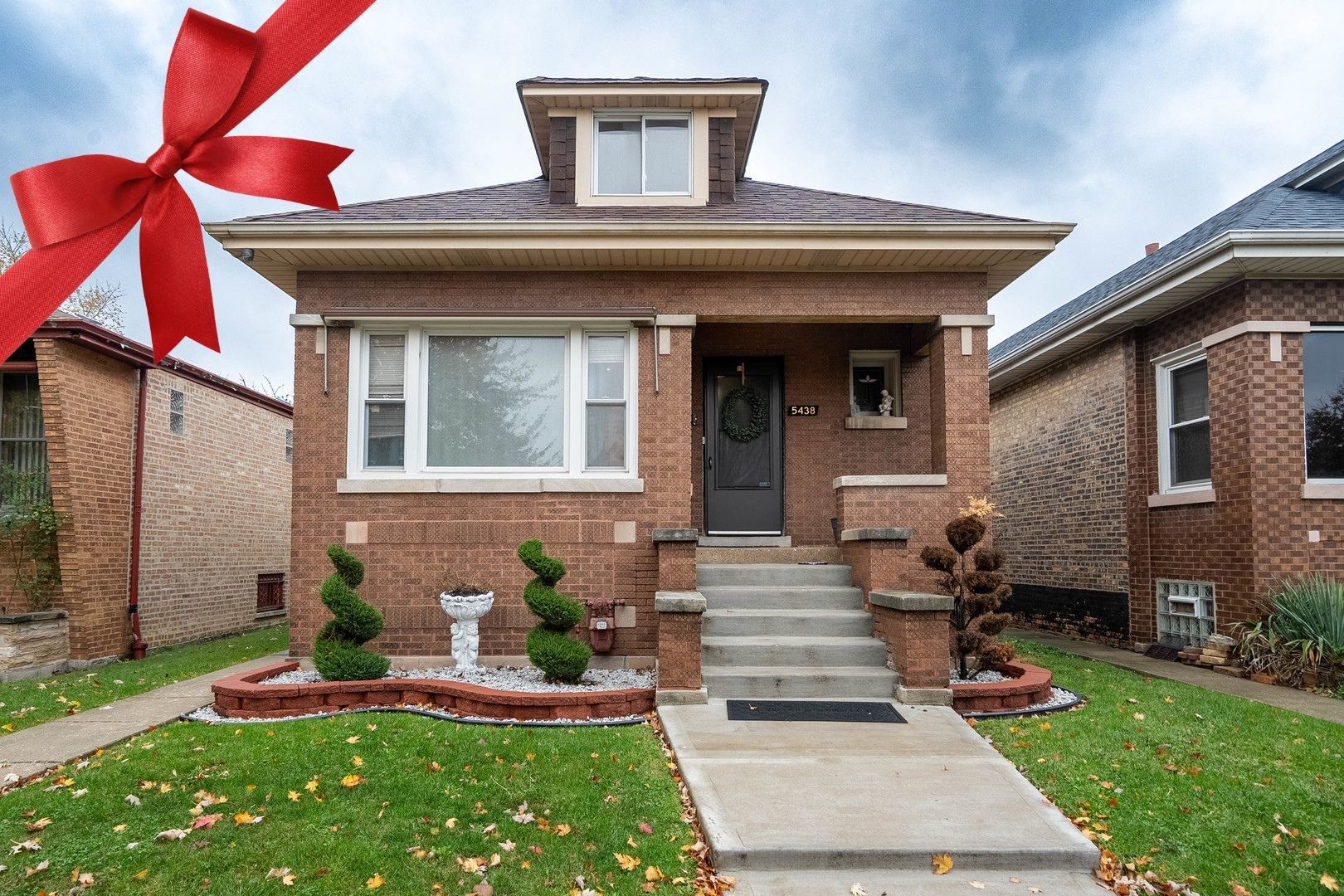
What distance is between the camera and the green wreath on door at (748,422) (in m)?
9.80

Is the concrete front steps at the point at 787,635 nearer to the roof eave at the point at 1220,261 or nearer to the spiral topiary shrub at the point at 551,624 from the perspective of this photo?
the spiral topiary shrub at the point at 551,624

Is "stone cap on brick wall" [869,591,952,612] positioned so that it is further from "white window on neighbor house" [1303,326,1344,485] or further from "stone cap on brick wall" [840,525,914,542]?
"white window on neighbor house" [1303,326,1344,485]

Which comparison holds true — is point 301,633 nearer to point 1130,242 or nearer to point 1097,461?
point 1097,461

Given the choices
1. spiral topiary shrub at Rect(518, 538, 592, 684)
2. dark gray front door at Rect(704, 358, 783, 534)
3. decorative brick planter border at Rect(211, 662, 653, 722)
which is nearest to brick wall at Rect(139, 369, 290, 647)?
decorative brick planter border at Rect(211, 662, 653, 722)

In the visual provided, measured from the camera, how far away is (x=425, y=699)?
6.71m

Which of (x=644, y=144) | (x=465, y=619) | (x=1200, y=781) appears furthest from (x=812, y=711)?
(x=644, y=144)

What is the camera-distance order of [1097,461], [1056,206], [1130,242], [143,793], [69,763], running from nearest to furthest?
[143,793] → [69,763] → [1097,461] → [1056,206] → [1130,242]

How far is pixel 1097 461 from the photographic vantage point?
11.1m

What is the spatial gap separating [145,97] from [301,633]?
7.84 metres

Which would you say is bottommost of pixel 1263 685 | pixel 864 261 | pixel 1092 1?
pixel 1263 685

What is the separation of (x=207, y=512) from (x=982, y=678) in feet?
33.4

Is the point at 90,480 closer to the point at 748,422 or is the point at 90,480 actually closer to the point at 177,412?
the point at 177,412

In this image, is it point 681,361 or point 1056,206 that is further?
point 1056,206

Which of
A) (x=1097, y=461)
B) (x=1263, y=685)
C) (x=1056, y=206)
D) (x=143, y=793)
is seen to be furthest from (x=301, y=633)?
(x=1056, y=206)
